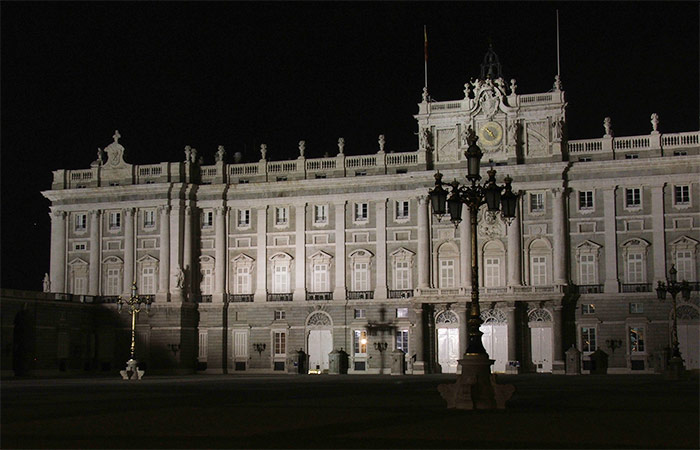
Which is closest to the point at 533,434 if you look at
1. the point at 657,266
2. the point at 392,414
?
the point at 392,414

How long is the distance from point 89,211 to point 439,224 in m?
24.1

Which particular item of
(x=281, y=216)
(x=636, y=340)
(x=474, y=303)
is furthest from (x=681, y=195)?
(x=474, y=303)

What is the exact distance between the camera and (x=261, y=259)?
6831 centimetres

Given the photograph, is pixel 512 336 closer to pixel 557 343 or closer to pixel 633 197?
A: pixel 557 343

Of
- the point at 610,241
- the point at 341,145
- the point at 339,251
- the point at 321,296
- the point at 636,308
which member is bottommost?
the point at 636,308

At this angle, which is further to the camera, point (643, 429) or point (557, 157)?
point (557, 157)

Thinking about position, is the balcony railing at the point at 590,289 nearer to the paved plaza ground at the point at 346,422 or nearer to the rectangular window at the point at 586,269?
the rectangular window at the point at 586,269

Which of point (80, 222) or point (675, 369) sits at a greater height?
point (80, 222)

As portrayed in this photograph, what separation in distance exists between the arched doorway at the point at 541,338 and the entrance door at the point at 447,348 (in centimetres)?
477

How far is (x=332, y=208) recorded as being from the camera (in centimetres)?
6744

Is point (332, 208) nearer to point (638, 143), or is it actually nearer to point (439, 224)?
point (439, 224)

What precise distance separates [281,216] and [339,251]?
4.85m

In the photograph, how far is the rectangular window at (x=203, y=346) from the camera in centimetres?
6900

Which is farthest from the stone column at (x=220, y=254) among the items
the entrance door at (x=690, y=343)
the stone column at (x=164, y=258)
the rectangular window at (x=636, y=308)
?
the entrance door at (x=690, y=343)
